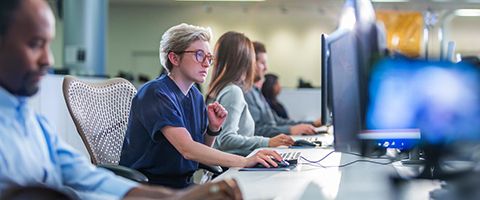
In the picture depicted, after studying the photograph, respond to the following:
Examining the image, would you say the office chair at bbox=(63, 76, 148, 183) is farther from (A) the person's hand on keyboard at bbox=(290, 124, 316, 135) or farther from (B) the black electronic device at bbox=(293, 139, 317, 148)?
(A) the person's hand on keyboard at bbox=(290, 124, 316, 135)

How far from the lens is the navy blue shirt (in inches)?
74.6

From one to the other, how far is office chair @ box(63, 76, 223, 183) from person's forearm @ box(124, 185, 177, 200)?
2.97ft

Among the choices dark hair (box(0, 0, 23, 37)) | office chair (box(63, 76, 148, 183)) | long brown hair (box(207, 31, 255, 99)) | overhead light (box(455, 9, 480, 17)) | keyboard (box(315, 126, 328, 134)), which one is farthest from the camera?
overhead light (box(455, 9, 480, 17))

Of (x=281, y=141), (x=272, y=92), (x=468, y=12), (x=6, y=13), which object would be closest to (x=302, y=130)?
(x=281, y=141)

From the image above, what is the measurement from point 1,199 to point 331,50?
3.68 feet

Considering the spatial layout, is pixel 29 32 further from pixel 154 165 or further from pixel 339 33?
pixel 154 165

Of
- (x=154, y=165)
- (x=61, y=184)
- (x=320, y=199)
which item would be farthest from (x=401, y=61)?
(x=154, y=165)

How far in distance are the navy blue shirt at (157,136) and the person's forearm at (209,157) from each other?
97 mm

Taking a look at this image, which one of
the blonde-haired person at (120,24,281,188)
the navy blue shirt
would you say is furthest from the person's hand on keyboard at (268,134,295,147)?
the navy blue shirt

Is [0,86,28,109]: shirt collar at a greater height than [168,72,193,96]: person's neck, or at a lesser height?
greater

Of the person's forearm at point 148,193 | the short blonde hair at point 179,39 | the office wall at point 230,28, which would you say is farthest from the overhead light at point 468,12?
the person's forearm at point 148,193

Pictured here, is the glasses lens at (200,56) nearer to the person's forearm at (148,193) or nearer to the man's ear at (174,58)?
the man's ear at (174,58)

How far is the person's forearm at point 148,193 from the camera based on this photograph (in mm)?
1055

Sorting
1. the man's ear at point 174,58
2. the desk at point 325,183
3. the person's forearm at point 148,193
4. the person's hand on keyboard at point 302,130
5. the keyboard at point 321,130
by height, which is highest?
the man's ear at point 174,58
